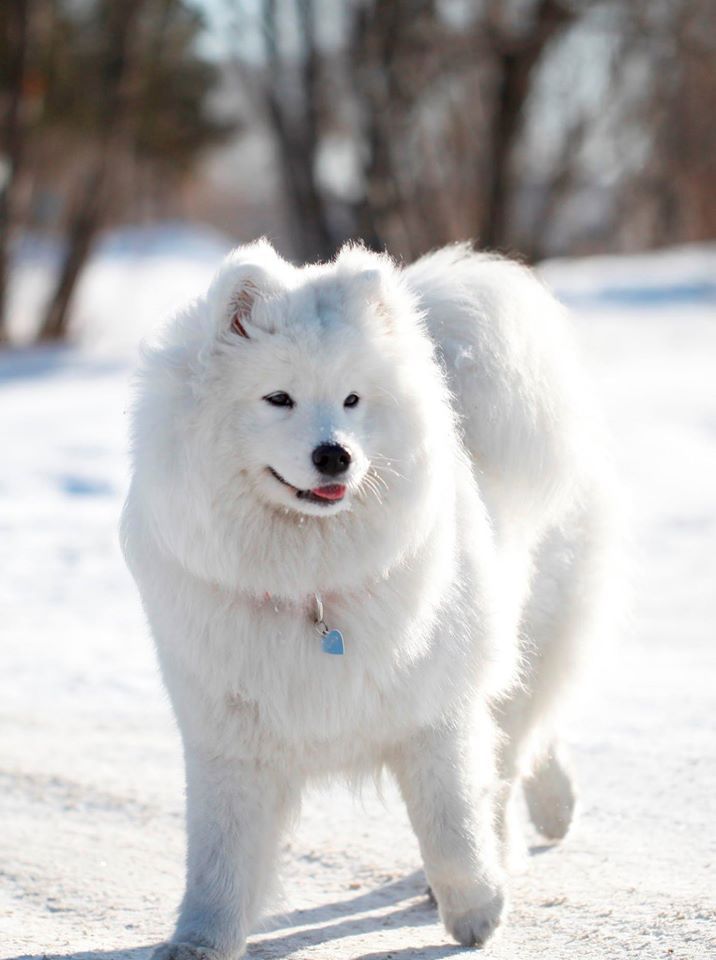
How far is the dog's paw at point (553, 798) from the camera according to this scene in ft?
13.5

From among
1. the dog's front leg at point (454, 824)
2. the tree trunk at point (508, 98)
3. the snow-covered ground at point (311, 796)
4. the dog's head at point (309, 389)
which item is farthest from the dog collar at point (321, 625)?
the tree trunk at point (508, 98)

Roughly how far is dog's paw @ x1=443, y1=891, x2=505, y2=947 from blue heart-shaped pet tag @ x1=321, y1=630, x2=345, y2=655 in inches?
31.0

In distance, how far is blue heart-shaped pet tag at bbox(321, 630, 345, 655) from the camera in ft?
10.1

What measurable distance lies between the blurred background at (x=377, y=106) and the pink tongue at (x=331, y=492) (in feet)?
25.2

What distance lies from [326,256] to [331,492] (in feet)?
45.4

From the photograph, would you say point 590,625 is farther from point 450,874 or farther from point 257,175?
point 257,175

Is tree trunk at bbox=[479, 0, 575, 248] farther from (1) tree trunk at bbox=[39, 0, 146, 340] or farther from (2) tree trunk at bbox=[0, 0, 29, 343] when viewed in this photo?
(2) tree trunk at bbox=[0, 0, 29, 343]

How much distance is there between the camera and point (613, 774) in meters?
4.54

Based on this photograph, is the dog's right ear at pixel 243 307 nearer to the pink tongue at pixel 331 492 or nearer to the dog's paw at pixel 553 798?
the pink tongue at pixel 331 492

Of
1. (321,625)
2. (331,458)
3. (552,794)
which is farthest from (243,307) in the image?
(552,794)

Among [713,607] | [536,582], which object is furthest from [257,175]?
[536,582]

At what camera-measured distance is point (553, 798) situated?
4125 mm

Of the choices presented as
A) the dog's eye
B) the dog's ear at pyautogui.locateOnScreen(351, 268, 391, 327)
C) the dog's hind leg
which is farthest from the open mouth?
the dog's hind leg

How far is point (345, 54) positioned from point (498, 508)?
13.4 metres
